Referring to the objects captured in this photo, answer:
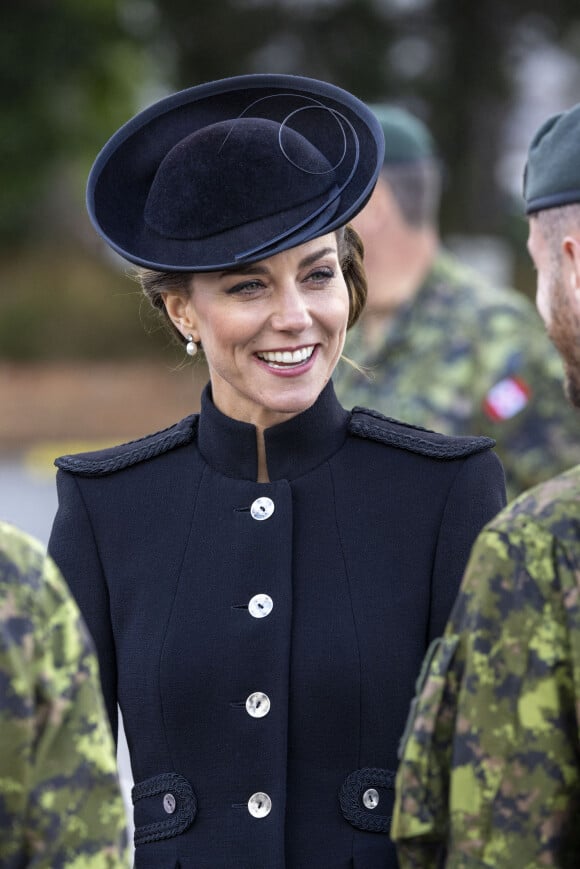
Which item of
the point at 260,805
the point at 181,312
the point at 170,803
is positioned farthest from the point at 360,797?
the point at 181,312

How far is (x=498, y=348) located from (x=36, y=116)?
1585cm

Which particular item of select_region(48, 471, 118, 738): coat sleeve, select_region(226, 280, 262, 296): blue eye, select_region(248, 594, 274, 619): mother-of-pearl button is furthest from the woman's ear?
select_region(248, 594, 274, 619): mother-of-pearl button

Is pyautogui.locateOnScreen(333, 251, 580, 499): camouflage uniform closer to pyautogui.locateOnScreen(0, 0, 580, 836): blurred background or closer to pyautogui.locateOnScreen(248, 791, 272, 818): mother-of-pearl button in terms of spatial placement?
pyautogui.locateOnScreen(248, 791, 272, 818): mother-of-pearl button

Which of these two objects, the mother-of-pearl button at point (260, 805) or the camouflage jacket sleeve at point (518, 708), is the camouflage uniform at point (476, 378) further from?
the camouflage jacket sleeve at point (518, 708)

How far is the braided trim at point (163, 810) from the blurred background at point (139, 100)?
16293mm

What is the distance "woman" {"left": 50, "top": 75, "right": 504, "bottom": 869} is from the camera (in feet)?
8.50

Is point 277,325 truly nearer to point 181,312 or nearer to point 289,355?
point 289,355

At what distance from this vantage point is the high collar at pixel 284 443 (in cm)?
280

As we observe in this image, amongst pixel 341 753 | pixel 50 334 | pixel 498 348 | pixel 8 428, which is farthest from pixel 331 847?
pixel 50 334

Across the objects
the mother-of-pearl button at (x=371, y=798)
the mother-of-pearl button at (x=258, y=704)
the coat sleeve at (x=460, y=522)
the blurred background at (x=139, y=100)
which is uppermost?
the blurred background at (x=139, y=100)

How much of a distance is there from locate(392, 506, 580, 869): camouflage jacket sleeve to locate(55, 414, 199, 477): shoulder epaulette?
106 centimetres

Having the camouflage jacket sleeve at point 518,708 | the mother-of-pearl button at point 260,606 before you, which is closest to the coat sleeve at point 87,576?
the mother-of-pearl button at point 260,606

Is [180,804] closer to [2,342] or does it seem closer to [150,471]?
[150,471]

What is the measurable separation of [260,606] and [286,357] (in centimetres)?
45
